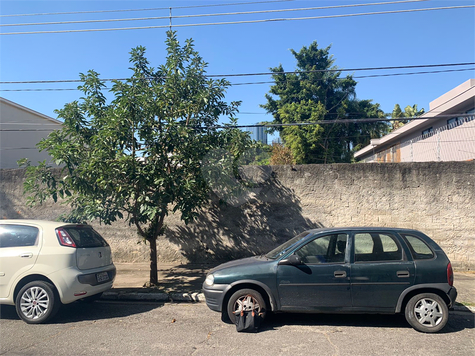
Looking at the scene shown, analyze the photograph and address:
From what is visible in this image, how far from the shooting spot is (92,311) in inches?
229

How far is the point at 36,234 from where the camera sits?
5410mm

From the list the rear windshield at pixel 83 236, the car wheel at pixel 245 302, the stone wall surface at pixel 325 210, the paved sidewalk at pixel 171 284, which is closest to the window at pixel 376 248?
the car wheel at pixel 245 302

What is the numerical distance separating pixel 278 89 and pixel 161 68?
1923cm

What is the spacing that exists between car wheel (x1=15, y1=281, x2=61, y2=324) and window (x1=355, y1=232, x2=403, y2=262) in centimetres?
457

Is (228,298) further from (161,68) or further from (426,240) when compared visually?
(161,68)

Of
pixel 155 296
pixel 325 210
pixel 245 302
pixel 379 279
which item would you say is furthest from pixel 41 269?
pixel 325 210

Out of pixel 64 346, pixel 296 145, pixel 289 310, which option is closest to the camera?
pixel 64 346

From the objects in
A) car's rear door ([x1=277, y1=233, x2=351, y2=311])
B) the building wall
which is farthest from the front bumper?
the building wall

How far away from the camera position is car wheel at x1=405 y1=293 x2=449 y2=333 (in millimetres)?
4723

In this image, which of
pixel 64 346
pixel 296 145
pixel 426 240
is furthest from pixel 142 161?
pixel 296 145

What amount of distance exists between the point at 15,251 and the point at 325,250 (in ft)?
15.6

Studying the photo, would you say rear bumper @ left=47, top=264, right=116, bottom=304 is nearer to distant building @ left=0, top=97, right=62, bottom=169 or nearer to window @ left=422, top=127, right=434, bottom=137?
distant building @ left=0, top=97, right=62, bottom=169

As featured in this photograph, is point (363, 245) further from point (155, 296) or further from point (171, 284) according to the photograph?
point (171, 284)

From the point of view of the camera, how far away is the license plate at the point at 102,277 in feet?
18.4
